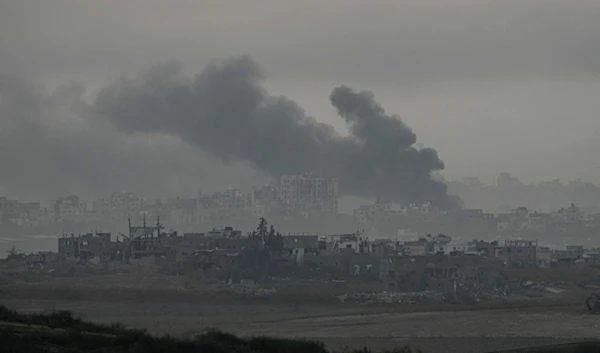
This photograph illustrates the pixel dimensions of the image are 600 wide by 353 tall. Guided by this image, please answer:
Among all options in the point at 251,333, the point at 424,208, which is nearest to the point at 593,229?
the point at 424,208

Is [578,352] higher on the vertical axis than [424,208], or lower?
lower

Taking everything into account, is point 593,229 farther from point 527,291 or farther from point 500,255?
point 527,291

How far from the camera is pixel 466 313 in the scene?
36.4m

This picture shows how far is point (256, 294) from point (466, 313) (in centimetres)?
947

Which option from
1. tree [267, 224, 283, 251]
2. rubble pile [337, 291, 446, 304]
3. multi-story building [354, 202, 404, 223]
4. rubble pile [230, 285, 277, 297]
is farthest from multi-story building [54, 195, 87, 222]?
rubble pile [337, 291, 446, 304]

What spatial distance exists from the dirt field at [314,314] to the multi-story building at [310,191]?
181 feet

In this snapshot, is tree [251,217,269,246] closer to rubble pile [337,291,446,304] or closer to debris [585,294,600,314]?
rubble pile [337,291,446,304]

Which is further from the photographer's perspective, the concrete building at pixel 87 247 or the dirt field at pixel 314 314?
the concrete building at pixel 87 247

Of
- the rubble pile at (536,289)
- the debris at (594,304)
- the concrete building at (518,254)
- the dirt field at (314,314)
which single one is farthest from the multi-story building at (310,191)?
the debris at (594,304)

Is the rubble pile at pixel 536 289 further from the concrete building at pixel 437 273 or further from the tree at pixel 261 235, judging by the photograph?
the tree at pixel 261 235

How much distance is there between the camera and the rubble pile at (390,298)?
1649 inches

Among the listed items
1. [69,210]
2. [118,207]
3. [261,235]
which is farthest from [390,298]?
[69,210]

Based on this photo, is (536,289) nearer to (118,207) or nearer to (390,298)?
(390,298)

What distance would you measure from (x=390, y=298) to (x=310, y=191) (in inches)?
2522
